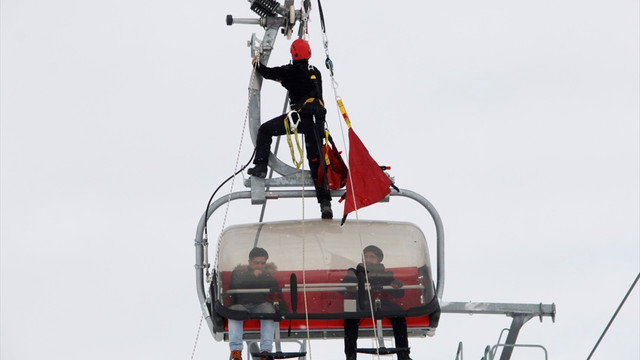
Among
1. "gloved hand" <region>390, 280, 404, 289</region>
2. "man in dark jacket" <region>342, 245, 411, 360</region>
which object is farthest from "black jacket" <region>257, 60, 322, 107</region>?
"gloved hand" <region>390, 280, 404, 289</region>

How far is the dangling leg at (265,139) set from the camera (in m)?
16.5

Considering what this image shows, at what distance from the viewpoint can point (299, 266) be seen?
16172 millimetres

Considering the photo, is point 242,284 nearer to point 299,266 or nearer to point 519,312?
point 299,266

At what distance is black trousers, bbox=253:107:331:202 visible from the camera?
1655 centimetres

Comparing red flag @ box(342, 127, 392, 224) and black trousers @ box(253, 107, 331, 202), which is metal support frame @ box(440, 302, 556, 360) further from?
black trousers @ box(253, 107, 331, 202)

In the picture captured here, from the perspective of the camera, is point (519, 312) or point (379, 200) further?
point (519, 312)

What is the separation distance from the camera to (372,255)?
1625 centimetres

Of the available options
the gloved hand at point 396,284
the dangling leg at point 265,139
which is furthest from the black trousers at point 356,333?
the dangling leg at point 265,139

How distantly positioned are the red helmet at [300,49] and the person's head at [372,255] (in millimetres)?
1931

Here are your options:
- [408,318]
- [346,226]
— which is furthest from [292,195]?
[408,318]

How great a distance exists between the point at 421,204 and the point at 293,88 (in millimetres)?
1706

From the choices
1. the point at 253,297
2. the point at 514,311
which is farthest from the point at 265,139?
the point at 514,311

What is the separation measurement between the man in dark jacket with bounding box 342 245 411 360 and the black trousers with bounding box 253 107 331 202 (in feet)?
2.58

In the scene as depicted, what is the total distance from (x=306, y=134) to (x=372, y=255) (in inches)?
52.5
